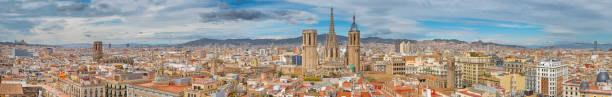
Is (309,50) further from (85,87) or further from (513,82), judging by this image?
(85,87)

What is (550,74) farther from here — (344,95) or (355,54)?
(355,54)

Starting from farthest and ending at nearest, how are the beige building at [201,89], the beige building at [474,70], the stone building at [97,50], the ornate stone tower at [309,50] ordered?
the stone building at [97,50] < the ornate stone tower at [309,50] < the beige building at [474,70] < the beige building at [201,89]

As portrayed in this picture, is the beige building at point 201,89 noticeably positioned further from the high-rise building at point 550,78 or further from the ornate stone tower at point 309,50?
the ornate stone tower at point 309,50

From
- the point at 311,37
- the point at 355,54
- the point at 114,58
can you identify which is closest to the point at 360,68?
the point at 355,54

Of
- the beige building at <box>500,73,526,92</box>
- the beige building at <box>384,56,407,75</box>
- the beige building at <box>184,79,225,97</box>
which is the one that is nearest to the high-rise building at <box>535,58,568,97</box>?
the beige building at <box>500,73,526,92</box>

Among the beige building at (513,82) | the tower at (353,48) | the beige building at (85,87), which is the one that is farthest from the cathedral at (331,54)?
the beige building at (85,87)

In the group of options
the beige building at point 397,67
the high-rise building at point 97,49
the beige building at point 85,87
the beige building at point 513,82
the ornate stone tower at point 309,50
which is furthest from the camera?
the high-rise building at point 97,49

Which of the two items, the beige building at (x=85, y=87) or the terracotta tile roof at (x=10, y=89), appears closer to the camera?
the terracotta tile roof at (x=10, y=89)

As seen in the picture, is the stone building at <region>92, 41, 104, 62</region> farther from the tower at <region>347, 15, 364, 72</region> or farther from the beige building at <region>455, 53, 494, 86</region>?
the beige building at <region>455, 53, 494, 86</region>
